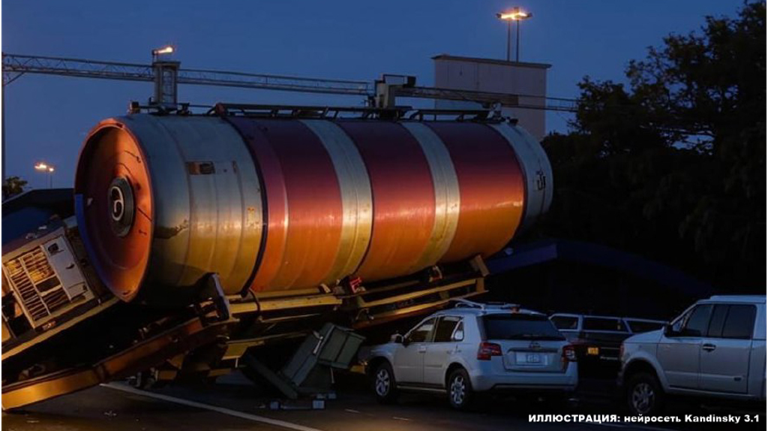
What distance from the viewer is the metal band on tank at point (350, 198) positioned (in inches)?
627

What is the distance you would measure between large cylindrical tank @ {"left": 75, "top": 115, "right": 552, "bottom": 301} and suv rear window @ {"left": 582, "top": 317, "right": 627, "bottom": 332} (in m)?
6.91

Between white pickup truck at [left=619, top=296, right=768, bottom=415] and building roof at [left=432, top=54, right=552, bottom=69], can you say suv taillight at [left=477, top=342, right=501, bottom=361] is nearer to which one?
white pickup truck at [left=619, top=296, right=768, bottom=415]

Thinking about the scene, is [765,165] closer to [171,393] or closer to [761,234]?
[761,234]

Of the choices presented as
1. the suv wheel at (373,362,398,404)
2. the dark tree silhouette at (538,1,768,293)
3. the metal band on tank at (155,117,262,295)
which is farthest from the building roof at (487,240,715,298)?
the metal band on tank at (155,117,262,295)

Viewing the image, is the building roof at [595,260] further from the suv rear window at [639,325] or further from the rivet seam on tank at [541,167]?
the rivet seam on tank at [541,167]

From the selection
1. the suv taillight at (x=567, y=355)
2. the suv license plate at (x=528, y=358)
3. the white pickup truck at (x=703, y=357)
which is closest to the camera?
the white pickup truck at (x=703, y=357)

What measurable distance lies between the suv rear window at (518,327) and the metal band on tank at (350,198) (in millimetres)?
2271

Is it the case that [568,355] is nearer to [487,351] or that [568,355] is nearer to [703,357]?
[487,351]

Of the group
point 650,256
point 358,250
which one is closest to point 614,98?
point 650,256

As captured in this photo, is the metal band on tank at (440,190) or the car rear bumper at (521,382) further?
the metal band on tank at (440,190)

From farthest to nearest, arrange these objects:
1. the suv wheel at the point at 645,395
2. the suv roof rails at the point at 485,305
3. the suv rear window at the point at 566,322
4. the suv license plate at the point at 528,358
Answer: the suv rear window at the point at 566,322 → the suv roof rails at the point at 485,305 → the suv license plate at the point at 528,358 → the suv wheel at the point at 645,395

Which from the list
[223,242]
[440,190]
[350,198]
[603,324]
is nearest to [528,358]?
[440,190]

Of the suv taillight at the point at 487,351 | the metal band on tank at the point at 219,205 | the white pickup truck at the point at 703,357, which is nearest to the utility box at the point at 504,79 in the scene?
the suv taillight at the point at 487,351

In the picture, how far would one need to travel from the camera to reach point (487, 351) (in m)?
16.9
